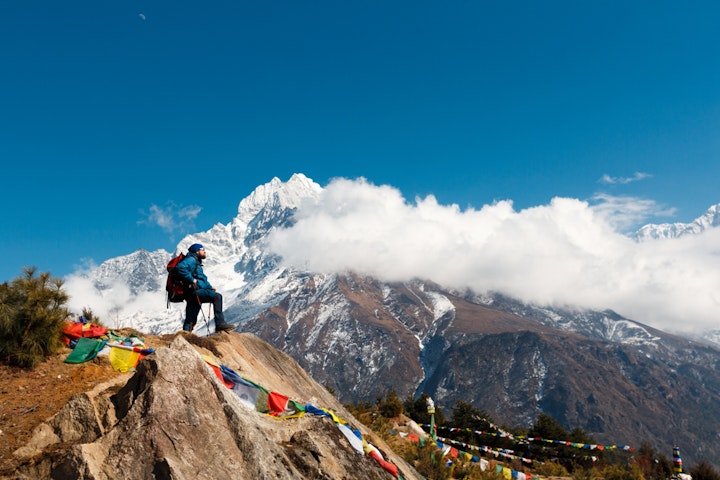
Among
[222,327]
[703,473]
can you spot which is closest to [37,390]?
[222,327]

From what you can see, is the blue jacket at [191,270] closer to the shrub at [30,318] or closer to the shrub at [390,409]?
the shrub at [30,318]

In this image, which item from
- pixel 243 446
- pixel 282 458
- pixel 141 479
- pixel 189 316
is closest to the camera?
pixel 141 479

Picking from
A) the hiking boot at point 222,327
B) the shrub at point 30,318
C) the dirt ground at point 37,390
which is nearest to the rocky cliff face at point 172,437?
the dirt ground at point 37,390

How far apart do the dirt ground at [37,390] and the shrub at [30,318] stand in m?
0.29

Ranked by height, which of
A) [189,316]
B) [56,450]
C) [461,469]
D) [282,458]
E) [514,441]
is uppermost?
[189,316]

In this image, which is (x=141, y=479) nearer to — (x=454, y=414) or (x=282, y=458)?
(x=282, y=458)

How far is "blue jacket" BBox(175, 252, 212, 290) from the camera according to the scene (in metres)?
12.5

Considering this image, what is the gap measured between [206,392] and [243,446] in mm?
1043

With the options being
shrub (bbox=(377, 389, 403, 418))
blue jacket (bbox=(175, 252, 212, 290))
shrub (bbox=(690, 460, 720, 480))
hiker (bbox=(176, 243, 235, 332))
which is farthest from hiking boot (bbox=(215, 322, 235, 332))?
shrub (bbox=(690, 460, 720, 480))

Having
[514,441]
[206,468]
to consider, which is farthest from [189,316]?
[514,441]

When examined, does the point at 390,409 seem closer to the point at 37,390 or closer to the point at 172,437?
the point at 37,390

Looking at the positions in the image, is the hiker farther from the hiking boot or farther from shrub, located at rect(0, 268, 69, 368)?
shrub, located at rect(0, 268, 69, 368)

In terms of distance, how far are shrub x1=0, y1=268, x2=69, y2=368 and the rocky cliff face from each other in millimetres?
2773

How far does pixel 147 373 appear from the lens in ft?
25.6
